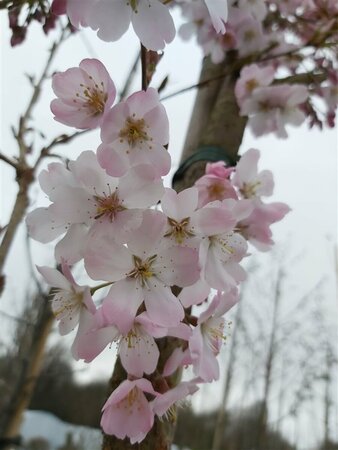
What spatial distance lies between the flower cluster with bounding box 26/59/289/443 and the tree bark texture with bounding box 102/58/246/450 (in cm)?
6

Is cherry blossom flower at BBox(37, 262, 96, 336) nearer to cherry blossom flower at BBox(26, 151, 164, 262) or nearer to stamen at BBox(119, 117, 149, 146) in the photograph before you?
cherry blossom flower at BBox(26, 151, 164, 262)

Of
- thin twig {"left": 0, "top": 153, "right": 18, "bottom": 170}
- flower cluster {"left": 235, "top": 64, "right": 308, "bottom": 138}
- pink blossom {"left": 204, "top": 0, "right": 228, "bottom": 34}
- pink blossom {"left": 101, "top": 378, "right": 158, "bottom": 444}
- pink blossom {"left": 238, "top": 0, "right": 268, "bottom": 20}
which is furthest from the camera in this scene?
pink blossom {"left": 238, "top": 0, "right": 268, "bottom": 20}

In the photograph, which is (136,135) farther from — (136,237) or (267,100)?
(267,100)

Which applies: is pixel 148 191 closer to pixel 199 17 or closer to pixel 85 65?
pixel 85 65

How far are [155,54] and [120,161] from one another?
7.0 inches

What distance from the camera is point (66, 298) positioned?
647 millimetres

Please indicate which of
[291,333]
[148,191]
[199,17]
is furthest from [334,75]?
[291,333]

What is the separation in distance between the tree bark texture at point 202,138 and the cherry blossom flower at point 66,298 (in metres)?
0.12

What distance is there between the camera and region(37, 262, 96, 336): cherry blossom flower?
0.63 m

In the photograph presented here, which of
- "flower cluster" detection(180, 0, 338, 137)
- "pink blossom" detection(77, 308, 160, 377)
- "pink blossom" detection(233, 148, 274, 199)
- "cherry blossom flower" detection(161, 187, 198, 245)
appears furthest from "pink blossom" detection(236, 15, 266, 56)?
"pink blossom" detection(77, 308, 160, 377)

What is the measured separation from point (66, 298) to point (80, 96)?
273mm

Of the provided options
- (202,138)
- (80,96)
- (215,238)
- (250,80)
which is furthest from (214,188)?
(250,80)

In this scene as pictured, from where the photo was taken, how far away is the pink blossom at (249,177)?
0.87 metres

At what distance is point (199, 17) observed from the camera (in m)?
1.59
